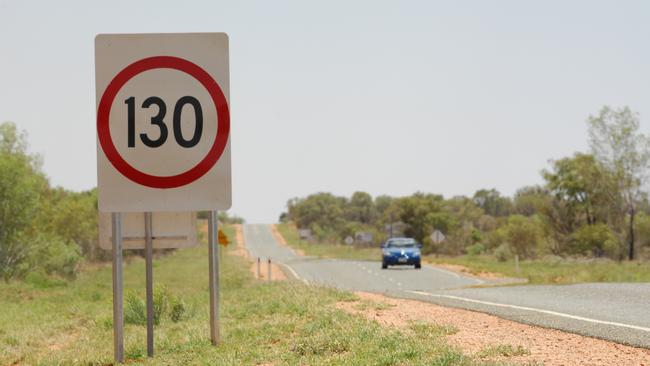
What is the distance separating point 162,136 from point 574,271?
32.1 metres

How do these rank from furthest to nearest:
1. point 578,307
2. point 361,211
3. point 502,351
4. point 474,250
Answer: point 361,211 < point 474,250 < point 578,307 < point 502,351

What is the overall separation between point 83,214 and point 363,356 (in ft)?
174

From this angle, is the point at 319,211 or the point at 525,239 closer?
the point at 525,239

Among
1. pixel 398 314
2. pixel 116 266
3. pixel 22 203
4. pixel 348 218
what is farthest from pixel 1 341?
pixel 348 218

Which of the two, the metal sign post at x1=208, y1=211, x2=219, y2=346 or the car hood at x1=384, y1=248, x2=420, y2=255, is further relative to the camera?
the car hood at x1=384, y1=248, x2=420, y2=255

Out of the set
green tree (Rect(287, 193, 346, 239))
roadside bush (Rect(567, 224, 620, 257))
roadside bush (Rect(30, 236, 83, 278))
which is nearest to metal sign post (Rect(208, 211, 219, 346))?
roadside bush (Rect(30, 236, 83, 278))

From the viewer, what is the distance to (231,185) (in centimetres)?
701

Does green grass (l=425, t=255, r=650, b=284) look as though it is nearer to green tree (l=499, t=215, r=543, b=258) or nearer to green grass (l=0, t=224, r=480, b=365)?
green tree (l=499, t=215, r=543, b=258)

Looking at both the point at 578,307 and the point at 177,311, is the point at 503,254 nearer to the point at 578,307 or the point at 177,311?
the point at 177,311

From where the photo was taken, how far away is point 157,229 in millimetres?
7941

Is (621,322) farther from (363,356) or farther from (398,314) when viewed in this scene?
(363,356)

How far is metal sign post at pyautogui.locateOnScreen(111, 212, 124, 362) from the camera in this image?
736 cm

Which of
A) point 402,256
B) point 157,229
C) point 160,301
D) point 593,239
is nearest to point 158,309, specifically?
point 160,301

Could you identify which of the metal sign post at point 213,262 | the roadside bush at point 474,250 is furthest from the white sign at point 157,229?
the roadside bush at point 474,250
